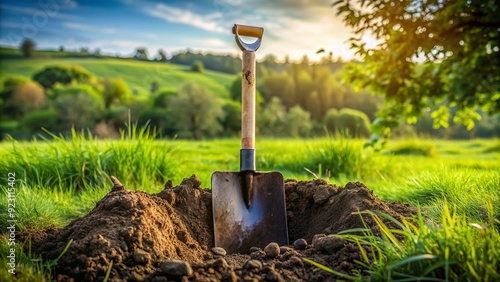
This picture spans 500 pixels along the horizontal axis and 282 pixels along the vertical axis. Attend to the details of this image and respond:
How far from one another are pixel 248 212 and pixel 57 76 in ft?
89.0

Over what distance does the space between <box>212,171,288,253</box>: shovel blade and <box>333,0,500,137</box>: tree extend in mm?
2137

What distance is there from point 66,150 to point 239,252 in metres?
2.27

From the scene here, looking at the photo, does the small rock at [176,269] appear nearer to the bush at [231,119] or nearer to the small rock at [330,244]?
the small rock at [330,244]

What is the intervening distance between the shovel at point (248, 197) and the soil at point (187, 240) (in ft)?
0.38


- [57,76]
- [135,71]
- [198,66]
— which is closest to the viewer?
[57,76]

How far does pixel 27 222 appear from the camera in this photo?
3.35m

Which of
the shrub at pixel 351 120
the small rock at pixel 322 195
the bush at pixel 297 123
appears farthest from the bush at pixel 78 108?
the small rock at pixel 322 195

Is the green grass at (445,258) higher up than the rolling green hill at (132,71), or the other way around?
the rolling green hill at (132,71)

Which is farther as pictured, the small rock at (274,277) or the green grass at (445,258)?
the small rock at (274,277)

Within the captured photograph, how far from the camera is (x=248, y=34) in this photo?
3.68 m

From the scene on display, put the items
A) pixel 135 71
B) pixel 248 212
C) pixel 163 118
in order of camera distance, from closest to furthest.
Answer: pixel 248 212, pixel 163 118, pixel 135 71

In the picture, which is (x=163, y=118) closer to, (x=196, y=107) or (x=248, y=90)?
(x=196, y=107)

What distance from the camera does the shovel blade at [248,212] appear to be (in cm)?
348

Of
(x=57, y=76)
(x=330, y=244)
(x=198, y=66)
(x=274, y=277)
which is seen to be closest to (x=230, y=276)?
(x=274, y=277)
